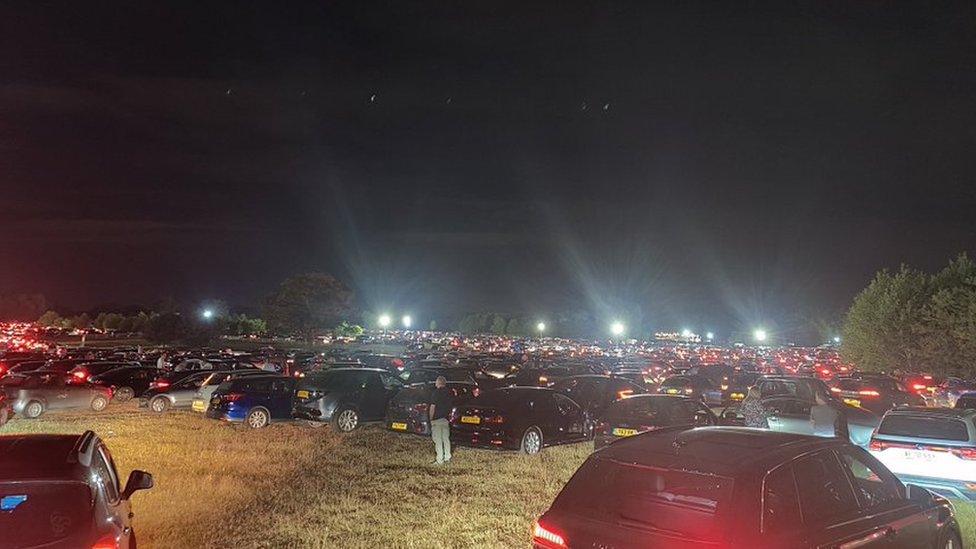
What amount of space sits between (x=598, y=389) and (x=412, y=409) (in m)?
6.05

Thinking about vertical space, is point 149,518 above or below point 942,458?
below

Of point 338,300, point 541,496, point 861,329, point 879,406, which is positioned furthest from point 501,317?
point 541,496

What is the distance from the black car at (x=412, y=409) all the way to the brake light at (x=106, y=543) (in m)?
12.4

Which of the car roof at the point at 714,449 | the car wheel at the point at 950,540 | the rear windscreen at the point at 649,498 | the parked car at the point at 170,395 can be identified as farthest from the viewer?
the parked car at the point at 170,395

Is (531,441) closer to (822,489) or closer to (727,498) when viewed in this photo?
(822,489)

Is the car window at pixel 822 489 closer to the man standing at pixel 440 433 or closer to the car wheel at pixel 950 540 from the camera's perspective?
the car wheel at pixel 950 540

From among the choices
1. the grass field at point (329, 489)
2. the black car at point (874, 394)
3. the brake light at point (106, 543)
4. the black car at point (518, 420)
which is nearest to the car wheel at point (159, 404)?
the grass field at point (329, 489)

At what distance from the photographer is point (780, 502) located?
16.1 ft

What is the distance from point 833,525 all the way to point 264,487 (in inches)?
368

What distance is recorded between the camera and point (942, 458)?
10578 mm

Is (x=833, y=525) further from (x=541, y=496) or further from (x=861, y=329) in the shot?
(x=861, y=329)

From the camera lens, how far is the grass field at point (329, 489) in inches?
359

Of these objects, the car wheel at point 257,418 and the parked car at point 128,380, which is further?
the parked car at point 128,380

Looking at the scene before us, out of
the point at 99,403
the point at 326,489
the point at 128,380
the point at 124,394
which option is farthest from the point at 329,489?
the point at 128,380
